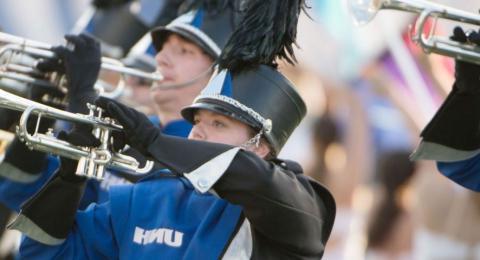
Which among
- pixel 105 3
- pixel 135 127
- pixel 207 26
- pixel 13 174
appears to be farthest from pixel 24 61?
pixel 105 3

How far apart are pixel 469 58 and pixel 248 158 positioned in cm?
85

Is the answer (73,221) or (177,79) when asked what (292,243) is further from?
(177,79)

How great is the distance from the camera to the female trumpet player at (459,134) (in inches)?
→ 214

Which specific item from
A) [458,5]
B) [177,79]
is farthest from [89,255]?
[458,5]

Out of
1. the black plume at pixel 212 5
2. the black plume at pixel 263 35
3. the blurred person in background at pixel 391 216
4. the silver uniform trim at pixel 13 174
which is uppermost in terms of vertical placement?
the black plume at pixel 263 35

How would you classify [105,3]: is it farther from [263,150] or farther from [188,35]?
[263,150]

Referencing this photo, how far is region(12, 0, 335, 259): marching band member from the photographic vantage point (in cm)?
495

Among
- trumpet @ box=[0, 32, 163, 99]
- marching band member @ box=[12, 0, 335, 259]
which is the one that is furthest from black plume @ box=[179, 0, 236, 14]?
marching band member @ box=[12, 0, 335, 259]

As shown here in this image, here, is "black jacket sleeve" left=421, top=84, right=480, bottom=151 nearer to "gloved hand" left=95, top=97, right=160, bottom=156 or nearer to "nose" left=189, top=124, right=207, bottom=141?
"nose" left=189, top=124, right=207, bottom=141

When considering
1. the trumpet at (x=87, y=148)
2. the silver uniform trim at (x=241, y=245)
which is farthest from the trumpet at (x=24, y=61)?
the silver uniform trim at (x=241, y=245)

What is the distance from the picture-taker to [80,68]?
19.6ft

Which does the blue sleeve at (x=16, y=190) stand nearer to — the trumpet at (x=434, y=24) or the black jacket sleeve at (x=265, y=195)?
the black jacket sleeve at (x=265, y=195)

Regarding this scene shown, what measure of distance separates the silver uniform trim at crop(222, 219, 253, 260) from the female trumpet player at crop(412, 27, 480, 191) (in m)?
0.78

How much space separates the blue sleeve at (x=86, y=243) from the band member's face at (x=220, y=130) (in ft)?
1.50
